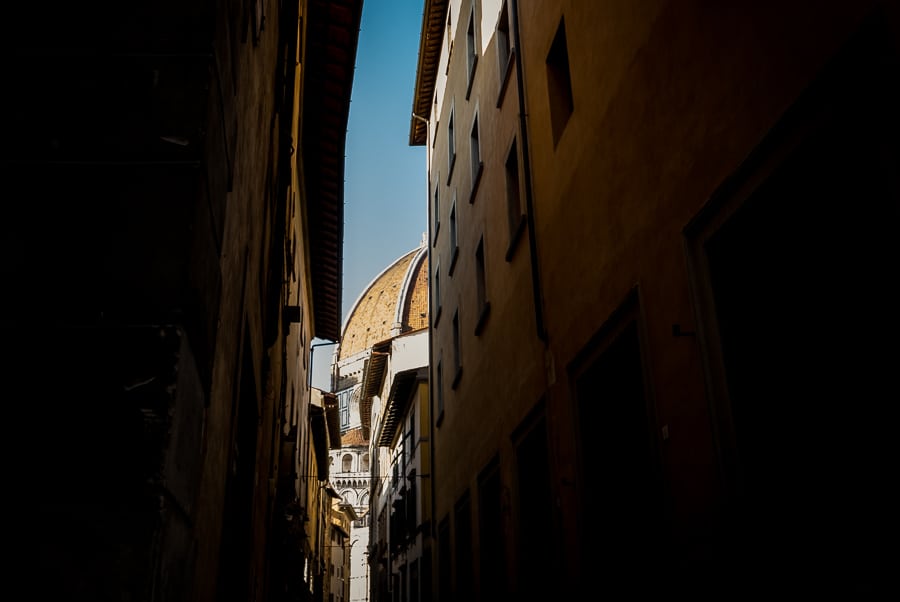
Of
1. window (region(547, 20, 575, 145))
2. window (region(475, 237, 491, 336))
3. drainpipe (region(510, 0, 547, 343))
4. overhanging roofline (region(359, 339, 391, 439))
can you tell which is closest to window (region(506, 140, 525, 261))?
drainpipe (region(510, 0, 547, 343))

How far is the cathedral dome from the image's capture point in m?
98.3

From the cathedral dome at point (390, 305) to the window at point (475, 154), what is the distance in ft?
271

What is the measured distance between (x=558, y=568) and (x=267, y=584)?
19.4 feet

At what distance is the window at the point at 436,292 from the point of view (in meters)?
18.5

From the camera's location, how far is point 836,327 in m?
3.84

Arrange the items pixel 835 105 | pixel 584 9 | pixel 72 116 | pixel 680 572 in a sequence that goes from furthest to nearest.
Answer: pixel 584 9 → pixel 680 572 → pixel 835 105 → pixel 72 116

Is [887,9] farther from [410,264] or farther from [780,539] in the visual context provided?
[410,264]

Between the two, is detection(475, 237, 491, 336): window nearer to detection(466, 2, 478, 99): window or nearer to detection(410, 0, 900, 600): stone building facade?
detection(410, 0, 900, 600): stone building facade

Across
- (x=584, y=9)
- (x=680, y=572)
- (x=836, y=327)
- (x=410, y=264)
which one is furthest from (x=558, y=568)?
(x=410, y=264)

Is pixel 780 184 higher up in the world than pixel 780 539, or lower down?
higher up

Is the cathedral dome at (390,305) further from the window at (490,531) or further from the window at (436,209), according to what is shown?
the window at (490,531)

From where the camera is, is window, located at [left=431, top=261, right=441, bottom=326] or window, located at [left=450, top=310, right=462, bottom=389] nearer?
window, located at [left=450, top=310, right=462, bottom=389]

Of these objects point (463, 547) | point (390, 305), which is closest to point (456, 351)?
point (463, 547)

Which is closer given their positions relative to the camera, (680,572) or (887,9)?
(887,9)
